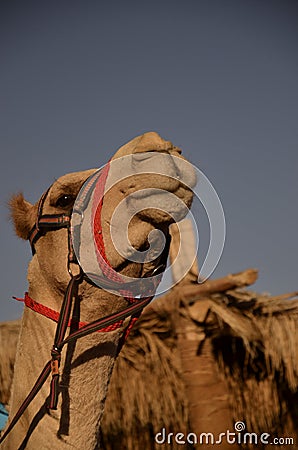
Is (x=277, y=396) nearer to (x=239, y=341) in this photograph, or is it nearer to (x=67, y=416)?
(x=239, y=341)

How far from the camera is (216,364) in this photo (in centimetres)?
509

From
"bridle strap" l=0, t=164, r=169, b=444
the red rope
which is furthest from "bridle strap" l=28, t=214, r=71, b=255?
the red rope

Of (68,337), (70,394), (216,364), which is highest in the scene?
(216,364)

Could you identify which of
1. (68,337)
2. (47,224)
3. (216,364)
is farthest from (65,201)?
(216,364)

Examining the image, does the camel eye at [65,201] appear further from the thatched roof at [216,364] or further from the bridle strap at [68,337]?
the thatched roof at [216,364]

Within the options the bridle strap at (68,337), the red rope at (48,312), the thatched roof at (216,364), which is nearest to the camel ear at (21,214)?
the red rope at (48,312)

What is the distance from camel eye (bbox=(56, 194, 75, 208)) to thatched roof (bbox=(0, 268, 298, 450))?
2.75m

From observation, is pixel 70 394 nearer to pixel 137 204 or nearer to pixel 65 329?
pixel 65 329

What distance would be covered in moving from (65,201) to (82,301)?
365 millimetres

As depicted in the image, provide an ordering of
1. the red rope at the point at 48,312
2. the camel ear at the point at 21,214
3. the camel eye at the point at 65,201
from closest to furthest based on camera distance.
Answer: the red rope at the point at 48,312 < the camel eye at the point at 65,201 < the camel ear at the point at 21,214

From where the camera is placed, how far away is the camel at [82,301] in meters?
1.67

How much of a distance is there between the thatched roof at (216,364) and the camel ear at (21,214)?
2602mm

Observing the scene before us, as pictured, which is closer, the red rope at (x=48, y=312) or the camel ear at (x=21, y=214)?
the red rope at (x=48, y=312)

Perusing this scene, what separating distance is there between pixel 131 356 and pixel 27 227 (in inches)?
136
